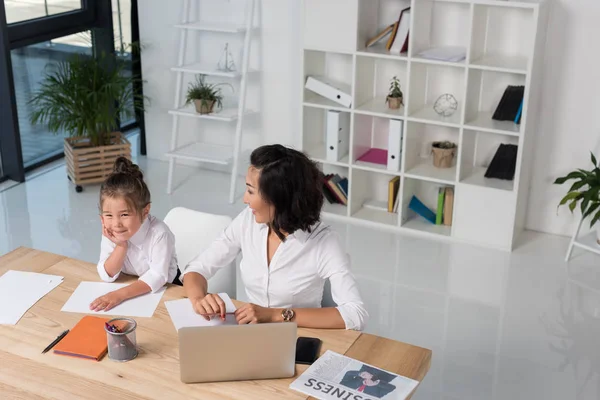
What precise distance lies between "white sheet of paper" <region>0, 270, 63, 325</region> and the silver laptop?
2.25 ft

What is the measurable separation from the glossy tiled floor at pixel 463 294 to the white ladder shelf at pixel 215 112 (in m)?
0.26

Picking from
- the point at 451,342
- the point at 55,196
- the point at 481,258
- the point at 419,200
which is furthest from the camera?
the point at 55,196

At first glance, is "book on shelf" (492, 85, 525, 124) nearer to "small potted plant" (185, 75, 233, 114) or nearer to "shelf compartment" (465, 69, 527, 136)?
"shelf compartment" (465, 69, 527, 136)

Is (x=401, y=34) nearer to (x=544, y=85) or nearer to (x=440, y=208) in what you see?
(x=544, y=85)

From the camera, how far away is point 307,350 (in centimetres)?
221

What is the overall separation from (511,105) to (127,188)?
2695 mm

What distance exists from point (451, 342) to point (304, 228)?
Result: 1.45m

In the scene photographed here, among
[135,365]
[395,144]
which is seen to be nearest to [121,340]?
[135,365]

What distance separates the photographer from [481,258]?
448cm

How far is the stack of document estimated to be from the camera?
4406 mm

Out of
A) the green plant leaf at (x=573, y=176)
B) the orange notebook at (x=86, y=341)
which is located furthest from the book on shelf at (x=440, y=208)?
the orange notebook at (x=86, y=341)

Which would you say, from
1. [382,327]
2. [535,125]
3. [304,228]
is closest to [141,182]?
[304,228]

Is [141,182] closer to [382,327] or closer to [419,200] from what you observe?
[382,327]

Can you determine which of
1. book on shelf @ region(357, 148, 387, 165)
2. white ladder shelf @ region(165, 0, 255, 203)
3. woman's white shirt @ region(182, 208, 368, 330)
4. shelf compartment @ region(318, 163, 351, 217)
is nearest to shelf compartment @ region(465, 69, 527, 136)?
book on shelf @ region(357, 148, 387, 165)
